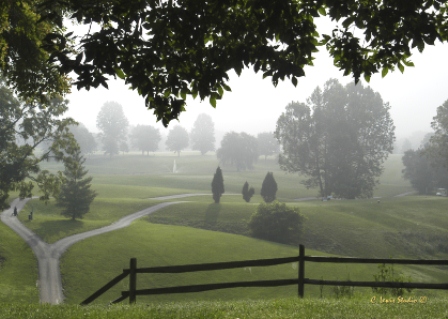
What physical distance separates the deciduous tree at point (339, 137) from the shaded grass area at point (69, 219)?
27439 mm

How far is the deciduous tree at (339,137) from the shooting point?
6906 centimetres

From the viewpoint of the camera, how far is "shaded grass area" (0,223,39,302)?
26312 millimetres

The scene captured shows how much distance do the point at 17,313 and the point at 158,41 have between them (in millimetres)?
6916

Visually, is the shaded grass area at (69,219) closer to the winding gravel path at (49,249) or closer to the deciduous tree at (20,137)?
the winding gravel path at (49,249)

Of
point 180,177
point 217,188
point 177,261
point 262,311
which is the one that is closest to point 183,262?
point 177,261

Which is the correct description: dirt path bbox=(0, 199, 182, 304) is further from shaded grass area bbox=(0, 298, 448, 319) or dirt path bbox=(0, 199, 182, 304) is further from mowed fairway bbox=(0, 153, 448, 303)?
shaded grass area bbox=(0, 298, 448, 319)

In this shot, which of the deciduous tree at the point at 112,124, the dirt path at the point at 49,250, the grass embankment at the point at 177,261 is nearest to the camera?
the dirt path at the point at 49,250

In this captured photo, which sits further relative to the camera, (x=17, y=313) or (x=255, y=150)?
(x=255, y=150)

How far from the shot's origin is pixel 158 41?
8.10 meters

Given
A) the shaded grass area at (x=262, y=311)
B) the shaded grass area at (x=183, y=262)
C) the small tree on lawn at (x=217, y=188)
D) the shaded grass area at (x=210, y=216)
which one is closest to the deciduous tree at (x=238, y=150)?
the small tree on lawn at (x=217, y=188)

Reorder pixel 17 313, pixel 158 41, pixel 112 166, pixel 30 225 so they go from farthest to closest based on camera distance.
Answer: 1. pixel 112 166
2. pixel 30 225
3. pixel 17 313
4. pixel 158 41

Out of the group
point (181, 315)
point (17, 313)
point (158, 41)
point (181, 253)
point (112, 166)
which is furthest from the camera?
point (112, 166)

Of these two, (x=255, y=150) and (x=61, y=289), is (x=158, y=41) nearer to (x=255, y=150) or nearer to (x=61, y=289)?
(x=61, y=289)

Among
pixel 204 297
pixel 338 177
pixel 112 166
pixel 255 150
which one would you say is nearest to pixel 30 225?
pixel 204 297
